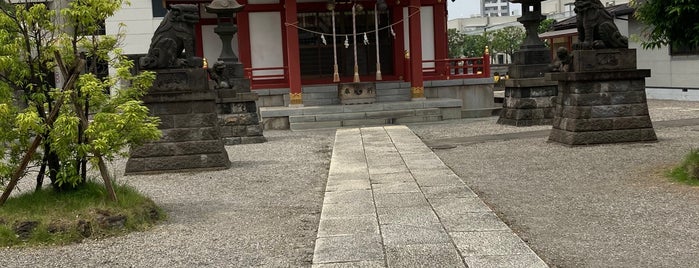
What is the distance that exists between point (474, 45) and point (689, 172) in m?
66.7

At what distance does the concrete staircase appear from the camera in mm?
19406

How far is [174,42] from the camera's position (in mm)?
11234

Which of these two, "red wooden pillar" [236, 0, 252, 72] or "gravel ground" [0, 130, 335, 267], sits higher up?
"red wooden pillar" [236, 0, 252, 72]

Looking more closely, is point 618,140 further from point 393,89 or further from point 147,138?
point 393,89

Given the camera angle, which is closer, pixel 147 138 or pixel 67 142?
pixel 67 142

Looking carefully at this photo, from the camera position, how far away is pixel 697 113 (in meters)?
18.2

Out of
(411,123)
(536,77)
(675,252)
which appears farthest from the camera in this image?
(411,123)

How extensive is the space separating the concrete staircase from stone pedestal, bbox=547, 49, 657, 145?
8007 mm

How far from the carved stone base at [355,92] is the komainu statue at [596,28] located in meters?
9.22

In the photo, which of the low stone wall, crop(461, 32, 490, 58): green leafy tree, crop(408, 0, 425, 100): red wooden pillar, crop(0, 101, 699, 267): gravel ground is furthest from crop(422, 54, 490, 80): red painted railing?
crop(461, 32, 490, 58): green leafy tree

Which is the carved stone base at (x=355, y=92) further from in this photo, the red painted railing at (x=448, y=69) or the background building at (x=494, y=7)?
the background building at (x=494, y=7)

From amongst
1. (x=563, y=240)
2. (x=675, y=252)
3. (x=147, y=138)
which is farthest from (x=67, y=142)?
(x=675, y=252)

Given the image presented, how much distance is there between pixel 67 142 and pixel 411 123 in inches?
547

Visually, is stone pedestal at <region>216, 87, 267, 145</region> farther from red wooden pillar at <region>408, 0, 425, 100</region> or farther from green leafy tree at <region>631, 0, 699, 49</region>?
green leafy tree at <region>631, 0, 699, 49</region>
